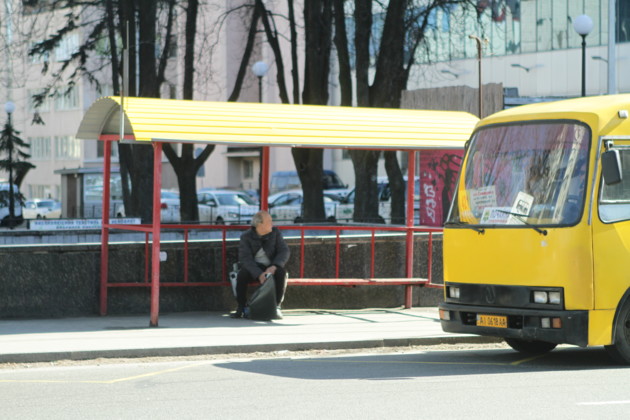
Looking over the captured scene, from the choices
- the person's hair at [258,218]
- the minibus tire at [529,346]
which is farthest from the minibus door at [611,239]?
the person's hair at [258,218]

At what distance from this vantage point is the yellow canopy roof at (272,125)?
13.6 m

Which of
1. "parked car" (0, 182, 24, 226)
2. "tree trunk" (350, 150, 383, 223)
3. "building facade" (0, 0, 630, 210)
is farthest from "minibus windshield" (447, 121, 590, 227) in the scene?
"building facade" (0, 0, 630, 210)

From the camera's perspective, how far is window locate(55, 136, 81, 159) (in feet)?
276

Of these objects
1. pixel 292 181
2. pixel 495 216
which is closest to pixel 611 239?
pixel 495 216

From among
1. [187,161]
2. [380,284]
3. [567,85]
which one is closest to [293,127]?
[380,284]

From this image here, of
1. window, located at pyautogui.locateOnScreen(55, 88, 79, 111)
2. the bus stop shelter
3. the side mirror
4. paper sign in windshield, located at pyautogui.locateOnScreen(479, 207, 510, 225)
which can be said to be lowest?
paper sign in windshield, located at pyautogui.locateOnScreen(479, 207, 510, 225)

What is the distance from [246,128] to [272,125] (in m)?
0.39

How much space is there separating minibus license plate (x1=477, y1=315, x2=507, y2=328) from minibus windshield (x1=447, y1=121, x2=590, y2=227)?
2.89 feet

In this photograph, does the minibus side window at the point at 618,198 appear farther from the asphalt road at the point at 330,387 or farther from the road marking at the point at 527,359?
the road marking at the point at 527,359

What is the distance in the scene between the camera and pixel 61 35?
3189cm

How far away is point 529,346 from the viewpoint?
12.0 metres

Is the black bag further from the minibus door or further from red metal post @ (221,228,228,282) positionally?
the minibus door

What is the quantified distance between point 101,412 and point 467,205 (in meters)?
4.75

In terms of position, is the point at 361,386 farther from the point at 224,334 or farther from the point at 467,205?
the point at 224,334
